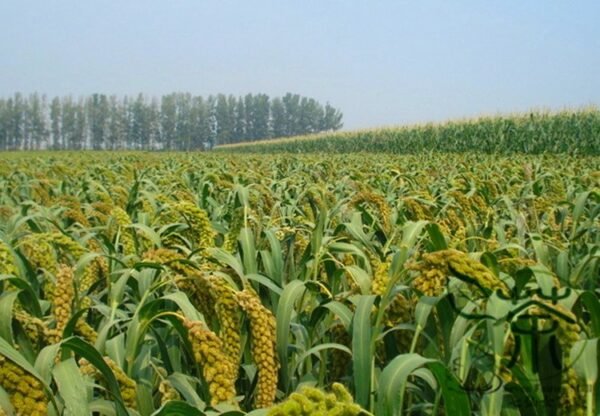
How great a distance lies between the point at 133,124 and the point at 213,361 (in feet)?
451

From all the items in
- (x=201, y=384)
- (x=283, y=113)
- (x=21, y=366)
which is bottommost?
(x=201, y=384)

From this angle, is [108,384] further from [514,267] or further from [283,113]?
[283,113]

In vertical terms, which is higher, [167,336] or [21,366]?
[21,366]

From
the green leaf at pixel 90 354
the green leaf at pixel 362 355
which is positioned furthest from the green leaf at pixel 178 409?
the green leaf at pixel 362 355

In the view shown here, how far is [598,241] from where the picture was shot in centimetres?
295

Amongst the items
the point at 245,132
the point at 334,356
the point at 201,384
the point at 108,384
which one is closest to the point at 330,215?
the point at 334,356

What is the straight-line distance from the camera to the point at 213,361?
1.07 metres

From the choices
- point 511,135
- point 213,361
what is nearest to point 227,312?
point 213,361

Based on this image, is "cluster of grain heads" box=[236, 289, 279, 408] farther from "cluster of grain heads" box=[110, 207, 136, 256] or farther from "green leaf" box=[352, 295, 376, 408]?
"cluster of grain heads" box=[110, 207, 136, 256]

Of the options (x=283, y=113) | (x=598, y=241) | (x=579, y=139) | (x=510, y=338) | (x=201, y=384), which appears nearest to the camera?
(x=510, y=338)

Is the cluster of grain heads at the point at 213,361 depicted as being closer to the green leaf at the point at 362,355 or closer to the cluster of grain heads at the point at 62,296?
the green leaf at the point at 362,355

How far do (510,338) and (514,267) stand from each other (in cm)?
81

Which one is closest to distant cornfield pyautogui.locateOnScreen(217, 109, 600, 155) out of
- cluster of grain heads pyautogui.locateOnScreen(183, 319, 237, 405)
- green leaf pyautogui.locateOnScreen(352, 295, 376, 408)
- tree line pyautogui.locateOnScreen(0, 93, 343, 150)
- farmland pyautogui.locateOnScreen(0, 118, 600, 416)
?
farmland pyautogui.locateOnScreen(0, 118, 600, 416)

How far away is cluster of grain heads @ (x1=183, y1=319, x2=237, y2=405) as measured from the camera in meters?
1.07
